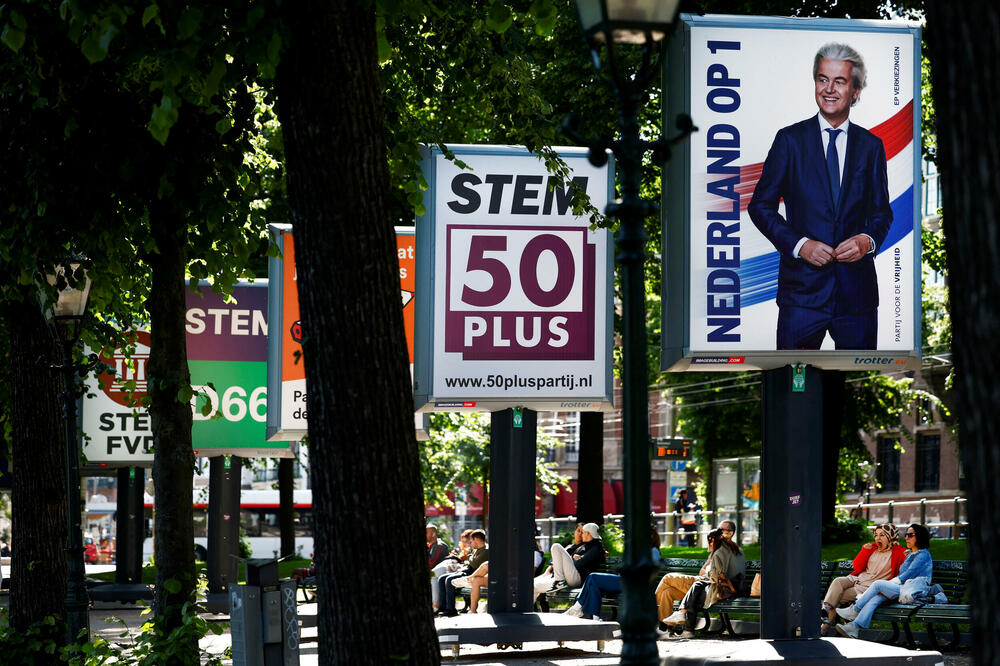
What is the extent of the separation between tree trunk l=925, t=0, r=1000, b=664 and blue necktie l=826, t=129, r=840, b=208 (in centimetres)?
900

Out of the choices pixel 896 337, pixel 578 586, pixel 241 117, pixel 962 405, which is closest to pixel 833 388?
pixel 578 586

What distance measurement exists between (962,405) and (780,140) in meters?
9.03

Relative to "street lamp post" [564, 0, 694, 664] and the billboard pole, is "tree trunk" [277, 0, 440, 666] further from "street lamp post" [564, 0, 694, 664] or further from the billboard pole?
the billboard pole

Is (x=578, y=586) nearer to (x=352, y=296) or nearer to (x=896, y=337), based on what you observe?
(x=896, y=337)

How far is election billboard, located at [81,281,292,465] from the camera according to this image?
2602cm

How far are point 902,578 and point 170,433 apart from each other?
8.19m

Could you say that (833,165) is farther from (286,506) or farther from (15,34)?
(286,506)

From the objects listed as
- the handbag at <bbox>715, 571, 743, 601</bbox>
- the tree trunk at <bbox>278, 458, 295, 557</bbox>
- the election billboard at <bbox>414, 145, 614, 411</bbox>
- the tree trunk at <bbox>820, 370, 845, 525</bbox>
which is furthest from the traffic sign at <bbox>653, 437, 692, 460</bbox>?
the election billboard at <bbox>414, 145, 614, 411</bbox>

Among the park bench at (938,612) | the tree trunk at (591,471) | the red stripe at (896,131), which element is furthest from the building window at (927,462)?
the red stripe at (896,131)

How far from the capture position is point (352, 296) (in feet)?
24.0

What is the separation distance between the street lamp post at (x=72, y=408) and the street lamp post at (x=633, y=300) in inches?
242

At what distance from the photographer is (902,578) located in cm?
1548

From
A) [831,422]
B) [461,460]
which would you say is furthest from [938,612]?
[461,460]

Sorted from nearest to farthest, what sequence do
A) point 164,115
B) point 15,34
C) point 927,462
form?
point 164,115 < point 15,34 < point 927,462
